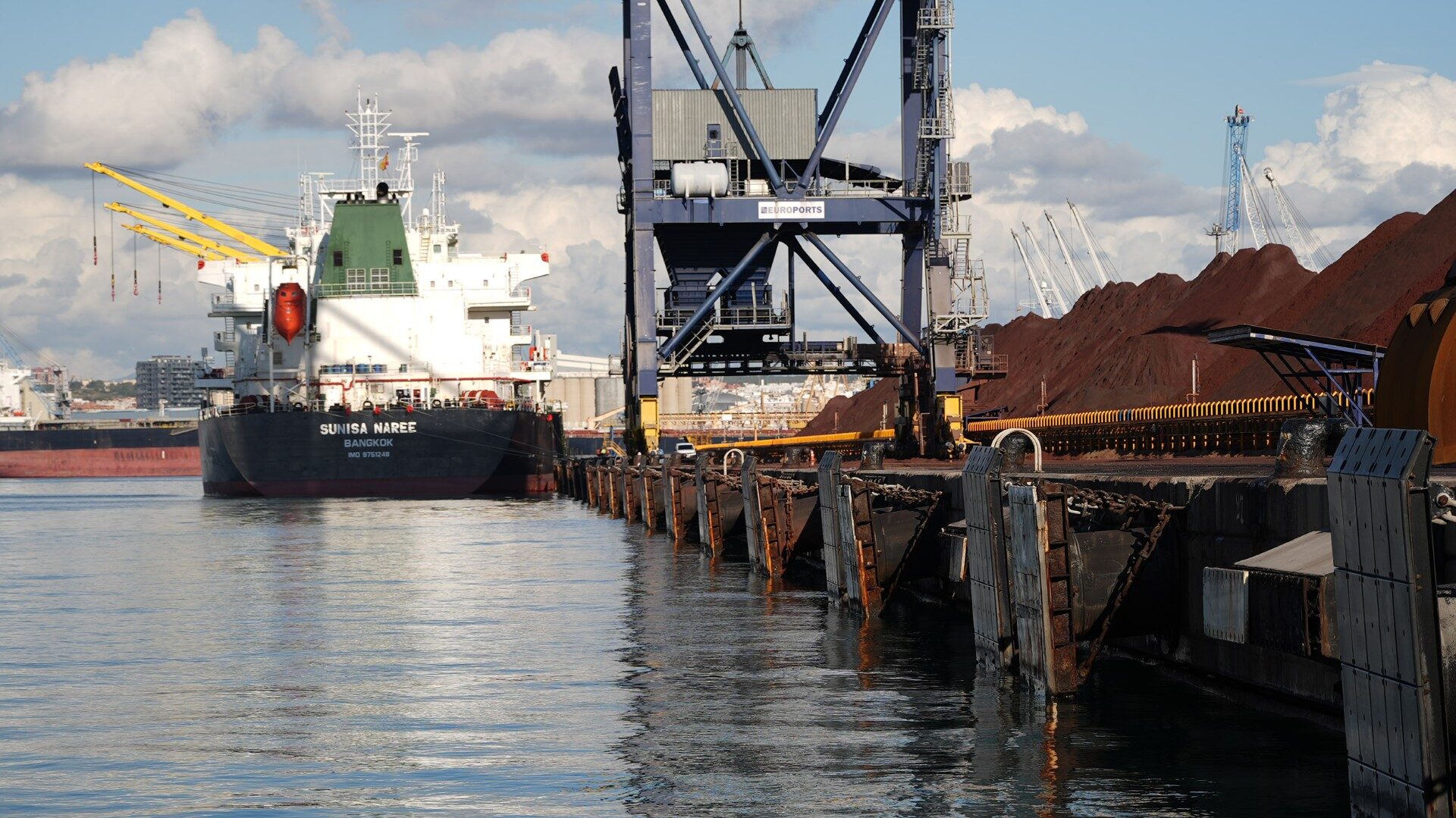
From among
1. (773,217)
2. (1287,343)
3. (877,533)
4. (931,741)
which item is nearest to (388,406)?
(773,217)

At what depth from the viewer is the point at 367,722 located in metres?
14.6

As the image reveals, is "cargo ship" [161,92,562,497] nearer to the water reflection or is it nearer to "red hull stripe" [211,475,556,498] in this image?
"red hull stripe" [211,475,556,498]

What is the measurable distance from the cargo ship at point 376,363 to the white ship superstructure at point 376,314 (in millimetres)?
73

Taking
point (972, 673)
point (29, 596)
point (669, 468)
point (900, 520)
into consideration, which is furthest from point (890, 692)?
point (669, 468)

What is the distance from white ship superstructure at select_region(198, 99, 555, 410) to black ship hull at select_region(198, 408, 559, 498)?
1855 mm

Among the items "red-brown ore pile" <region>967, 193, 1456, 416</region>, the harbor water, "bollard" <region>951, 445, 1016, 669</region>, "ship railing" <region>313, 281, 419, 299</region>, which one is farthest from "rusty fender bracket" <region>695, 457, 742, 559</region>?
"ship railing" <region>313, 281, 419, 299</region>

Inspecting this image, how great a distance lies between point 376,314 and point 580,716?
183 feet

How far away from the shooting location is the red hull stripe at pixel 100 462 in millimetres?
123938

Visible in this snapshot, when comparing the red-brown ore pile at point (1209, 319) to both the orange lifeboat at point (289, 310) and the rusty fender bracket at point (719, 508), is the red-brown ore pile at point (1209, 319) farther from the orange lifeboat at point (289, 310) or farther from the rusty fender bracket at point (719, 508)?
the orange lifeboat at point (289, 310)

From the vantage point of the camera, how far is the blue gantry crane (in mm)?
54719

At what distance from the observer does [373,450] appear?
210 ft

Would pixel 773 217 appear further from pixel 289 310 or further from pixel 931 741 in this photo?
pixel 931 741

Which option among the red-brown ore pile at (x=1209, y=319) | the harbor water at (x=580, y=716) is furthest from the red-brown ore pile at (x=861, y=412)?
the harbor water at (x=580, y=716)

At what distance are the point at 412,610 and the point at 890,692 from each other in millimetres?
10544
